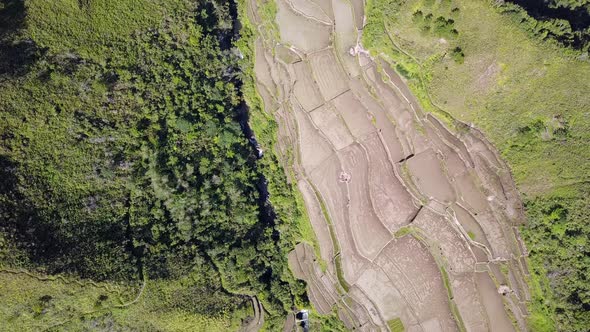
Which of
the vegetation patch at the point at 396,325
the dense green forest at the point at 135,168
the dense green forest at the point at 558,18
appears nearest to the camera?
the dense green forest at the point at 135,168

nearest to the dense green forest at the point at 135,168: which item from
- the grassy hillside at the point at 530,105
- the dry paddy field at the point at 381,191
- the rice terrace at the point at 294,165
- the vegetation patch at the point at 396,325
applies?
the rice terrace at the point at 294,165

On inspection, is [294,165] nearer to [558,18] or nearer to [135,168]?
[135,168]

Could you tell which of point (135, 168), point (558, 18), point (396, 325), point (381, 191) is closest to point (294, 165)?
point (381, 191)

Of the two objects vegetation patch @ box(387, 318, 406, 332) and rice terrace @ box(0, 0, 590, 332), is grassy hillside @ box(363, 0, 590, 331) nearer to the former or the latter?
rice terrace @ box(0, 0, 590, 332)

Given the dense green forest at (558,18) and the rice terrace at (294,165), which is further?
the dense green forest at (558,18)

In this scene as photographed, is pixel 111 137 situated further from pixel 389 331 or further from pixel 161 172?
pixel 389 331

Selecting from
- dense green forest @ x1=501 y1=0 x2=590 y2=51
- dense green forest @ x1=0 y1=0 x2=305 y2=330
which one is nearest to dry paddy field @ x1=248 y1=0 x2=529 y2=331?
dense green forest @ x1=0 y1=0 x2=305 y2=330

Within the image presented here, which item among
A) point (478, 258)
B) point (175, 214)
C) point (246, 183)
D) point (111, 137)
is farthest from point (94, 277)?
point (478, 258)

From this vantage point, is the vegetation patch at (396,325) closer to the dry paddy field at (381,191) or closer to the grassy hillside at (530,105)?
the dry paddy field at (381,191)
